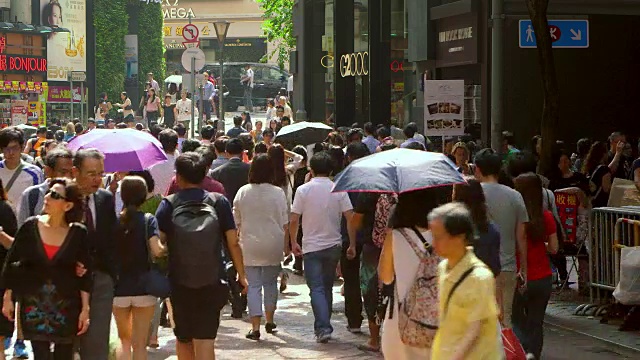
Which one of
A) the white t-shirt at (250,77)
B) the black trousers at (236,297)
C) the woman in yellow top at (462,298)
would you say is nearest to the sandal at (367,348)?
the black trousers at (236,297)

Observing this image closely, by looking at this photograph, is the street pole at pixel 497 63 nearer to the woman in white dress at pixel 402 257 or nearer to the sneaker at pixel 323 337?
the sneaker at pixel 323 337

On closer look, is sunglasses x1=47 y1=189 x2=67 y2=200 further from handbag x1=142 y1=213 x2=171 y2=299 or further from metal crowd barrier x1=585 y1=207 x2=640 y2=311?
metal crowd barrier x1=585 y1=207 x2=640 y2=311

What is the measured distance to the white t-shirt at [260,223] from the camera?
1239cm

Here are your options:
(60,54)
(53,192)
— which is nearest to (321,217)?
(53,192)

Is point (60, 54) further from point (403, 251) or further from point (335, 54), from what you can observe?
point (403, 251)

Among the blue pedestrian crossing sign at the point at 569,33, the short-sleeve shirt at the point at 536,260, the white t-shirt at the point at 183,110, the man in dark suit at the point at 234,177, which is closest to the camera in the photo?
the short-sleeve shirt at the point at 536,260

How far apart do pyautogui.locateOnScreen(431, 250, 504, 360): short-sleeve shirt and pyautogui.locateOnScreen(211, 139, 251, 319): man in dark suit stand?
24.2ft

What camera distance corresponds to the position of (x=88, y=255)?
326 inches

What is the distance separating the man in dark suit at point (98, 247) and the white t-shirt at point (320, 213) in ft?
11.9

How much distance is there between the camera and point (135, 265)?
9.11 meters

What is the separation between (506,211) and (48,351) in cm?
359

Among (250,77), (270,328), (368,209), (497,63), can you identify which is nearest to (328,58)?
(250,77)

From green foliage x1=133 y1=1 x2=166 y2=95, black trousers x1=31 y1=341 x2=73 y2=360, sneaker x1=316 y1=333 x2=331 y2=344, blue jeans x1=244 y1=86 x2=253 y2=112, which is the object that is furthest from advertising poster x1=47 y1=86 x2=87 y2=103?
black trousers x1=31 y1=341 x2=73 y2=360

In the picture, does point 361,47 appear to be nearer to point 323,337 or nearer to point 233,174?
point 233,174
